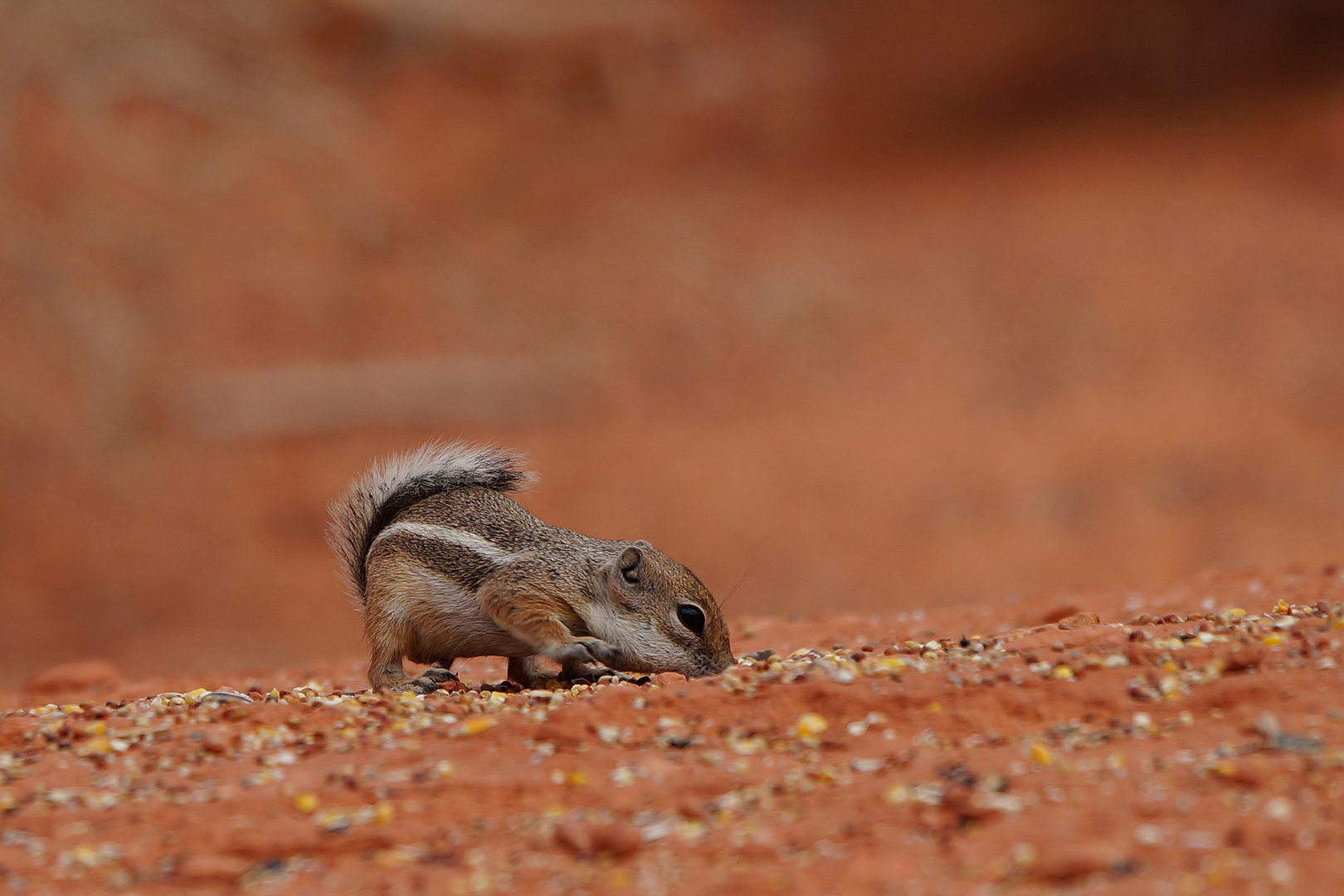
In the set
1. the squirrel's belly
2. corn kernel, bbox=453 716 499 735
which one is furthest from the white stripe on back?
corn kernel, bbox=453 716 499 735

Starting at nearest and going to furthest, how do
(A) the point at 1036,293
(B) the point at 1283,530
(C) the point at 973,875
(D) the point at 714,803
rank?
(C) the point at 973,875
(D) the point at 714,803
(B) the point at 1283,530
(A) the point at 1036,293

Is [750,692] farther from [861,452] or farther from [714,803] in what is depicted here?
[861,452]

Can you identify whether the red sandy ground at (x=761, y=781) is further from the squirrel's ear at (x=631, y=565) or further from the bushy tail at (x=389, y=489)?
the bushy tail at (x=389, y=489)

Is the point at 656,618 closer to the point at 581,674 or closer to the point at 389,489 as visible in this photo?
the point at 581,674

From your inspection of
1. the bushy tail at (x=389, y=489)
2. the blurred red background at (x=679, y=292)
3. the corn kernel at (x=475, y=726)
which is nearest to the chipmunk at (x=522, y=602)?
the bushy tail at (x=389, y=489)

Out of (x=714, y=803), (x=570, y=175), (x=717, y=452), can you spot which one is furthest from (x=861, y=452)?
(x=714, y=803)

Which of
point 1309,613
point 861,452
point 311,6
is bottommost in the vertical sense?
point 1309,613

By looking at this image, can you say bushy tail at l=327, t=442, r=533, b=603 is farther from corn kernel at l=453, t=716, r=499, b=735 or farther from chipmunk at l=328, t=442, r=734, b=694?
corn kernel at l=453, t=716, r=499, b=735

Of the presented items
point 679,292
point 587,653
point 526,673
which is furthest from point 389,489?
point 679,292
